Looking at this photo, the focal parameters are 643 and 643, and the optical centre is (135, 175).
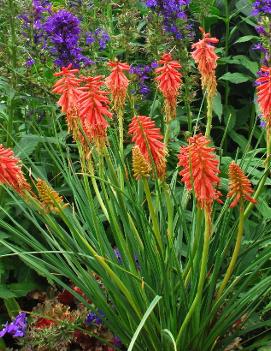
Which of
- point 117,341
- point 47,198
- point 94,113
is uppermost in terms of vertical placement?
point 94,113

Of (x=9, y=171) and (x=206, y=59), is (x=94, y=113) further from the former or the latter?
(x=206, y=59)

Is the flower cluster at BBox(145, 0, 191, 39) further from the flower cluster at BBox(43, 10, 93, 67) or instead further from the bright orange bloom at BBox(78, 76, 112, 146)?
the bright orange bloom at BBox(78, 76, 112, 146)

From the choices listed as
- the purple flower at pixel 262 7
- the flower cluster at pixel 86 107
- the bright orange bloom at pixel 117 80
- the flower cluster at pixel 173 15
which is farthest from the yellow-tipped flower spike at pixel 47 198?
the purple flower at pixel 262 7

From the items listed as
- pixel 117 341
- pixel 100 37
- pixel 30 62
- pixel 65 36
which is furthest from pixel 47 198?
pixel 100 37

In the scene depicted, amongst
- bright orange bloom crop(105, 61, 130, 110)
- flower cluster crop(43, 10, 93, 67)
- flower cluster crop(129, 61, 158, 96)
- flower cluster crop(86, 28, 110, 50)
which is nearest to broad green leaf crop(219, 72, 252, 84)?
flower cluster crop(129, 61, 158, 96)

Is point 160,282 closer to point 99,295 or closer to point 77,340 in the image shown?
point 99,295

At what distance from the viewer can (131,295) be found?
2389 millimetres

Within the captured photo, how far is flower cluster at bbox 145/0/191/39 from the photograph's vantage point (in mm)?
3561

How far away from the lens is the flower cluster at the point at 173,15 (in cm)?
356

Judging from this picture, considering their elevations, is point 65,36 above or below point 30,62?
above

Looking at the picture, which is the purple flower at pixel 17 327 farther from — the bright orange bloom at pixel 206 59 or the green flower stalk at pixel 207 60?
the bright orange bloom at pixel 206 59

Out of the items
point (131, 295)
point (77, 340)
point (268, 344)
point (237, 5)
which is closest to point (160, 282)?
point (131, 295)

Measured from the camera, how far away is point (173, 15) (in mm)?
3594

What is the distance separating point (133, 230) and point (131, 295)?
28 centimetres
